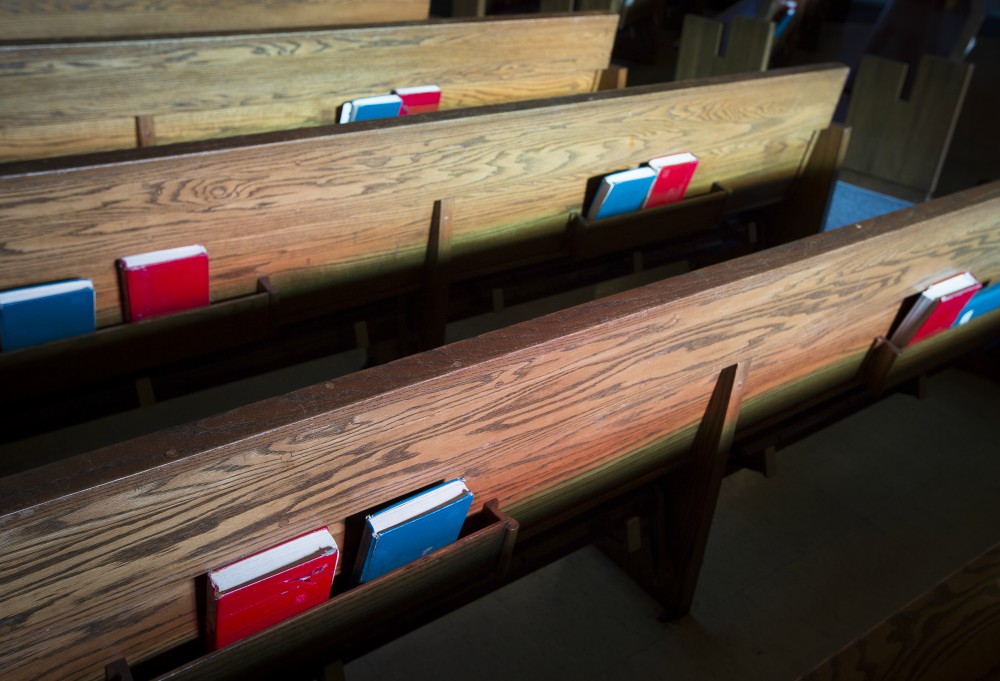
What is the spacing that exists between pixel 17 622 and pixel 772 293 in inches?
37.4

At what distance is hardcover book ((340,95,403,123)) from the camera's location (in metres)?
1.92

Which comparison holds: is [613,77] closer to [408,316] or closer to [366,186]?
[408,316]

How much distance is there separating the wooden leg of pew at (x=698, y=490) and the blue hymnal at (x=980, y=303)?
1.76 feet

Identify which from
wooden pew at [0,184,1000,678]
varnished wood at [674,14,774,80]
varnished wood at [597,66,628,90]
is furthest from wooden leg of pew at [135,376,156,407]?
varnished wood at [674,14,774,80]

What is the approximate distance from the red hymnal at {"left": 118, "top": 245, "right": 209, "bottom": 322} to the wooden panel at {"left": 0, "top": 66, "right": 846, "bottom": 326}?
0.02m

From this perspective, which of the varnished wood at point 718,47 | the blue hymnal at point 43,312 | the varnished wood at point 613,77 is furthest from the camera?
the varnished wood at point 718,47

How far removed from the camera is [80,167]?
3.91 ft

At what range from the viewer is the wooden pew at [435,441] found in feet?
2.38

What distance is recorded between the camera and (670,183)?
1.90 meters

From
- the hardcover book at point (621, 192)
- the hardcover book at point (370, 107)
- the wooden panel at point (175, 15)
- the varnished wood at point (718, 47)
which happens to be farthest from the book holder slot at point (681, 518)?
the varnished wood at point (718, 47)

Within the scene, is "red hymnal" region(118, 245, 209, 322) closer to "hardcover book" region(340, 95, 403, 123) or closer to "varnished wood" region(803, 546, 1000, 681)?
"hardcover book" region(340, 95, 403, 123)

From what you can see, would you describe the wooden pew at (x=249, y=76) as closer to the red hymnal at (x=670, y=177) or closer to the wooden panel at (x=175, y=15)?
the wooden panel at (x=175, y=15)

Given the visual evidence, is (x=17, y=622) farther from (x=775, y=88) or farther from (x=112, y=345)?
(x=775, y=88)

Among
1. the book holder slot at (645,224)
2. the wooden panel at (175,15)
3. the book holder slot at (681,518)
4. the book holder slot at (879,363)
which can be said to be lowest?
the book holder slot at (681,518)
